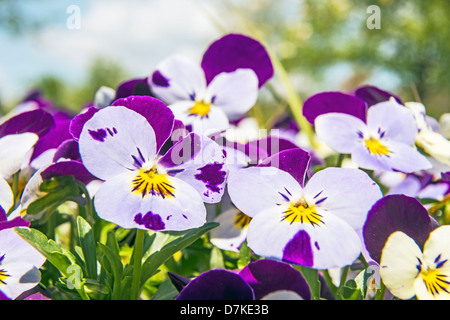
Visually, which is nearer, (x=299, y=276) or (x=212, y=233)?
(x=299, y=276)

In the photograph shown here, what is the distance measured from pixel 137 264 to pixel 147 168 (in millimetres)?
89

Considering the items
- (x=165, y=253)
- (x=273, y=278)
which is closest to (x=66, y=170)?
(x=165, y=253)

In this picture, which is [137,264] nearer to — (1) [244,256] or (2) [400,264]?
(1) [244,256]

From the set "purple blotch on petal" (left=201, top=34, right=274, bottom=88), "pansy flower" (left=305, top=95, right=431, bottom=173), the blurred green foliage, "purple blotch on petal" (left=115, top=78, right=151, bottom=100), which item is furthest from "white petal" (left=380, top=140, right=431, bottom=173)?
the blurred green foliage

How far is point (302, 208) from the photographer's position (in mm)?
441

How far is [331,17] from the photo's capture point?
1285 cm

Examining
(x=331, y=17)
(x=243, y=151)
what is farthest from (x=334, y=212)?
(x=331, y=17)

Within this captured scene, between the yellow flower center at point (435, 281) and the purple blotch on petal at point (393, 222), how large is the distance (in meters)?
0.02

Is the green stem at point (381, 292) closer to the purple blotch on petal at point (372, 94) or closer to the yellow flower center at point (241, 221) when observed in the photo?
the yellow flower center at point (241, 221)

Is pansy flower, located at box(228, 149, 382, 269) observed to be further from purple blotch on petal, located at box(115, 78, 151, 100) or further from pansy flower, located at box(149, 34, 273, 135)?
purple blotch on petal, located at box(115, 78, 151, 100)
